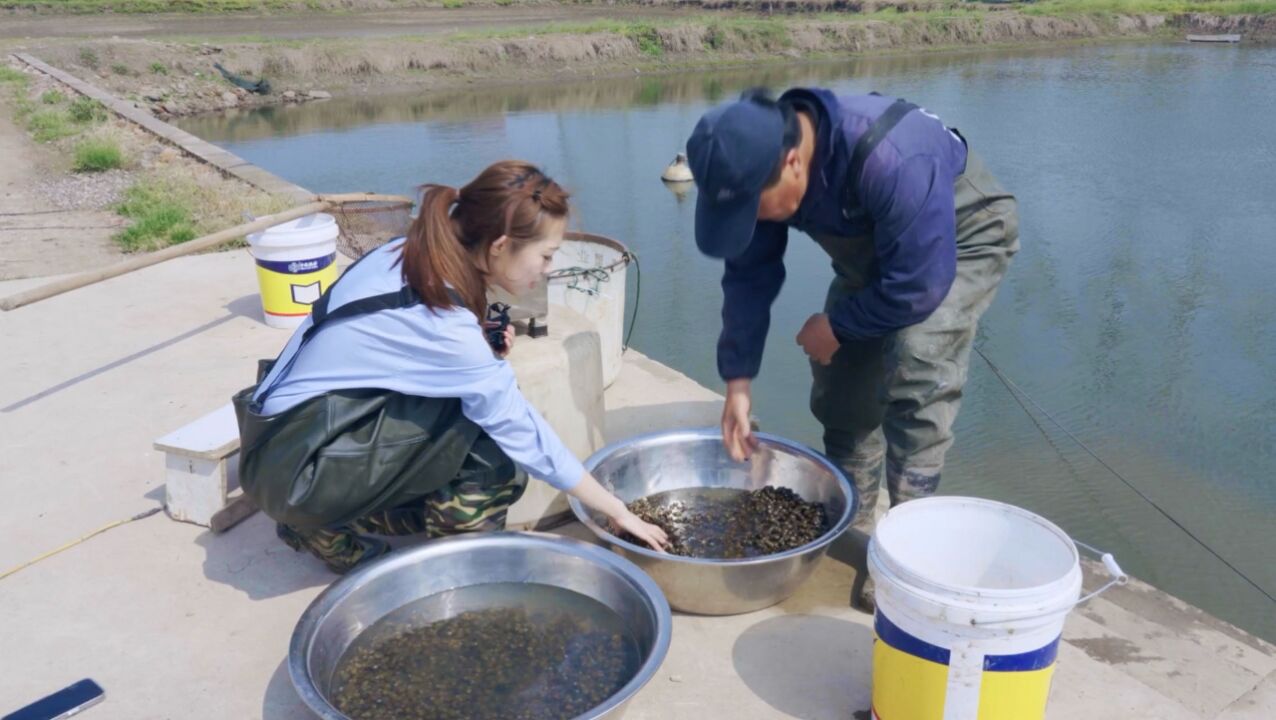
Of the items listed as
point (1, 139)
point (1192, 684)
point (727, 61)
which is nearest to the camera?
point (1192, 684)

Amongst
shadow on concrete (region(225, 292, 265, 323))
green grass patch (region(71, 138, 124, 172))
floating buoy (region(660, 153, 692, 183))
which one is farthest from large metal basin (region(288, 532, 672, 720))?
floating buoy (region(660, 153, 692, 183))

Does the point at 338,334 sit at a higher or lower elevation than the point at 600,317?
higher

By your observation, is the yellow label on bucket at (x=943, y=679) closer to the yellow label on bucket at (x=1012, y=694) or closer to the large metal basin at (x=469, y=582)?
the yellow label on bucket at (x=1012, y=694)

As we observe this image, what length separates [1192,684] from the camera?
7.83 ft

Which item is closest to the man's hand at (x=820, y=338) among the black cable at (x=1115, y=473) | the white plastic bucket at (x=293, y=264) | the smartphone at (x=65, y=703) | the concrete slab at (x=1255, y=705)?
the concrete slab at (x=1255, y=705)

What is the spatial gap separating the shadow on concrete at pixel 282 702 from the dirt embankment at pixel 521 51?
16.0 metres

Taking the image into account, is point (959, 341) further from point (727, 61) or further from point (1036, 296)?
point (727, 61)

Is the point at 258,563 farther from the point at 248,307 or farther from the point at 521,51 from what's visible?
the point at 521,51

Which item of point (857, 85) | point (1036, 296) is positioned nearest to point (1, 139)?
point (1036, 296)

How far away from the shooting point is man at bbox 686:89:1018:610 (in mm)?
2186

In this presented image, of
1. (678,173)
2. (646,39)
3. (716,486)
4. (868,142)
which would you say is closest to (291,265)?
(716,486)

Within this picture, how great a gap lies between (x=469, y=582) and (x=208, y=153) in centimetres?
732

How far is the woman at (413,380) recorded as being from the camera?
2139 mm

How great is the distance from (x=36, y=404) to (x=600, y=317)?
2027mm
